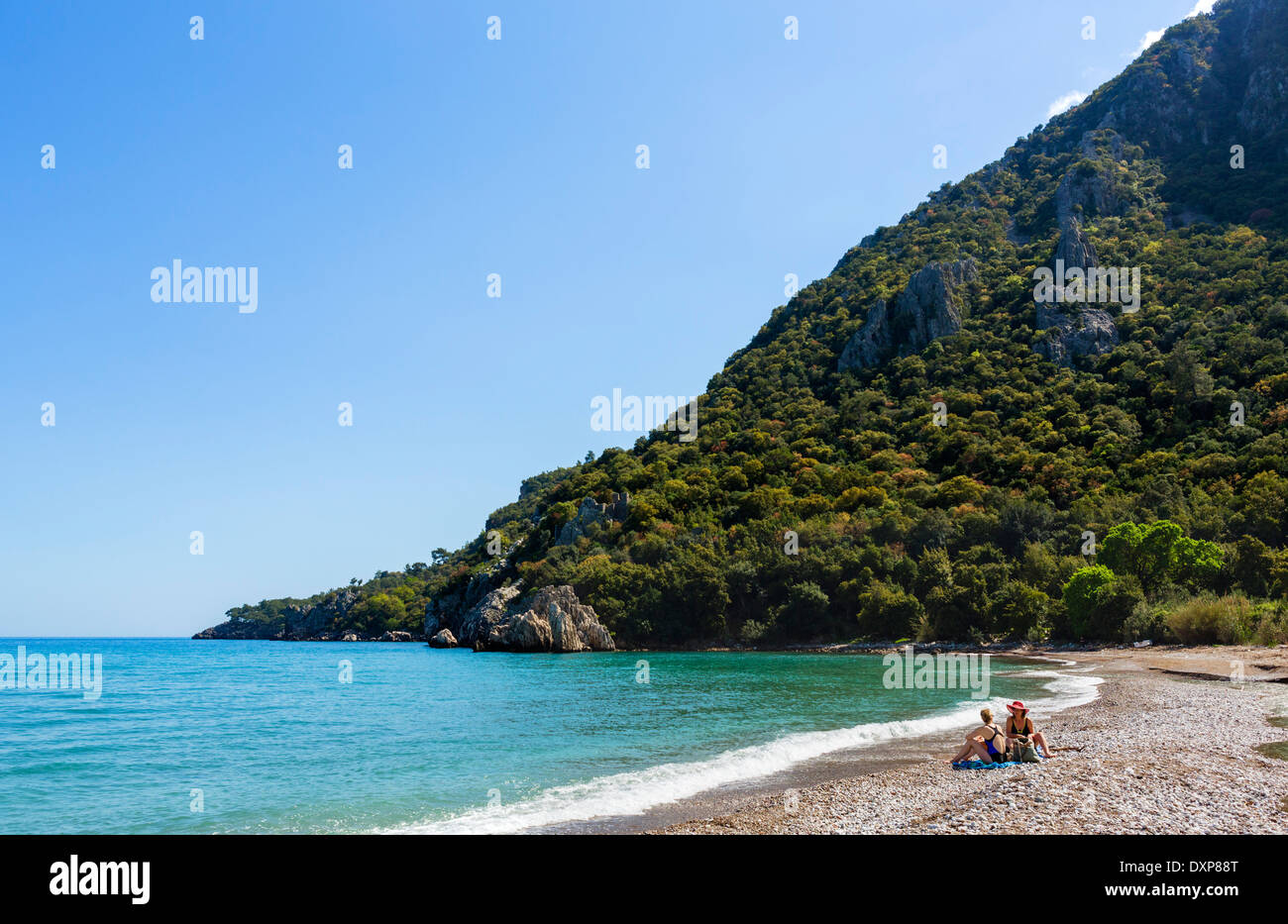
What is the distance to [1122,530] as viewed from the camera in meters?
56.7

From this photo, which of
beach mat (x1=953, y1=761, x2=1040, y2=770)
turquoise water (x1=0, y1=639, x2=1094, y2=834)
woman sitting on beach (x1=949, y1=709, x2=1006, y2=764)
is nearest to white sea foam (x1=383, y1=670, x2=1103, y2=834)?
turquoise water (x1=0, y1=639, x2=1094, y2=834)

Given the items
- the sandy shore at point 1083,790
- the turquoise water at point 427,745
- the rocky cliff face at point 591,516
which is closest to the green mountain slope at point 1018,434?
the rocky cliff face at point 591,516

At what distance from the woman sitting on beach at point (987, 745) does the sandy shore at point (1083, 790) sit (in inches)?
23.6

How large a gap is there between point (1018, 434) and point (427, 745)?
259 feet

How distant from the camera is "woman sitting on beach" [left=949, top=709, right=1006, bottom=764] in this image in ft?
50.3

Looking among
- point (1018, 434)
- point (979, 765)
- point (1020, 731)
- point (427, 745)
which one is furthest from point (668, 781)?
point (1018, 434)

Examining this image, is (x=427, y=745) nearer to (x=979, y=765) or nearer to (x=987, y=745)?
(x=979, y=765)

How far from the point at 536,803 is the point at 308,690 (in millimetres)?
37740

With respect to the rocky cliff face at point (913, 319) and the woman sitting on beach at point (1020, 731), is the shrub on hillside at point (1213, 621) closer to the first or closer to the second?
the woman sitting on beach at point (1020, 731)

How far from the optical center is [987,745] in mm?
15453

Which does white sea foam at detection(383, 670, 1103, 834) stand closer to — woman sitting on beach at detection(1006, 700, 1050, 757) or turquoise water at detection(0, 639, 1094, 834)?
turquoise water at detection(0, 639, 1094, 834)
